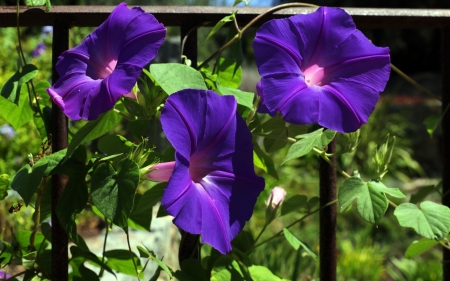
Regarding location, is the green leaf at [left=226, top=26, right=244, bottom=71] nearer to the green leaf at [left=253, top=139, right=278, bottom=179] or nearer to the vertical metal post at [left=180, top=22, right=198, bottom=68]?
the vertical metal post at [left=180, top=22, right=198, bottom=68]

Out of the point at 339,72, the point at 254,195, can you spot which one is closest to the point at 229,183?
the point at 254,195

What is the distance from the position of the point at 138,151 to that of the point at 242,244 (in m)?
0.43

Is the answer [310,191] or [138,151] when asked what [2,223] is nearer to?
[138,151]

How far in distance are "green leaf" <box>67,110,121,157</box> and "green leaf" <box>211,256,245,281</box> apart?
305 mm

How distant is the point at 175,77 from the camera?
2.85 feet

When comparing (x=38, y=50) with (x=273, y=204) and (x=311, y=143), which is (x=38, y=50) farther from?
(x=311, y=143)

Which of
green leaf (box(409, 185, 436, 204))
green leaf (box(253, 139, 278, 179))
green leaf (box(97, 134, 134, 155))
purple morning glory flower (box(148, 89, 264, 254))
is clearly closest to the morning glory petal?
purple morning glory flower (box(148, 89, 264, 254))

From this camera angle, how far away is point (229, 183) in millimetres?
849

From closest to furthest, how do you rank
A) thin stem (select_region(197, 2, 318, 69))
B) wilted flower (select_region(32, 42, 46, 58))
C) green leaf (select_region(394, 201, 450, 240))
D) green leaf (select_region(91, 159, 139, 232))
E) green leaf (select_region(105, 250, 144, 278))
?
1. green leaf (select_region(91, 159, 139, 232))
2. green leaf (select_region(394, 201, 450, 240))
3. thin stem (select_region(197, 2, 318, 69))
4. green leaf (select_region(105, 250, 144, 278))
5. wilted flower (select_region(32, 42, 46, 58))

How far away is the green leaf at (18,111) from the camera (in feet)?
3.35

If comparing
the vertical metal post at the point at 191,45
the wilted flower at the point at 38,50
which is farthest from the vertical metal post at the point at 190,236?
the wilted flower at the point at 38,50

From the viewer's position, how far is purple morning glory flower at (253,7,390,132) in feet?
2.78

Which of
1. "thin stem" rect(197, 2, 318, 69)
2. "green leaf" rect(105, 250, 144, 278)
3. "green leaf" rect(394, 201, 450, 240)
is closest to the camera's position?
"green leaf" rect(394, 201, 450, 240)

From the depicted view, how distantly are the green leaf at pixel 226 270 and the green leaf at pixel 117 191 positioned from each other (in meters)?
0.23
